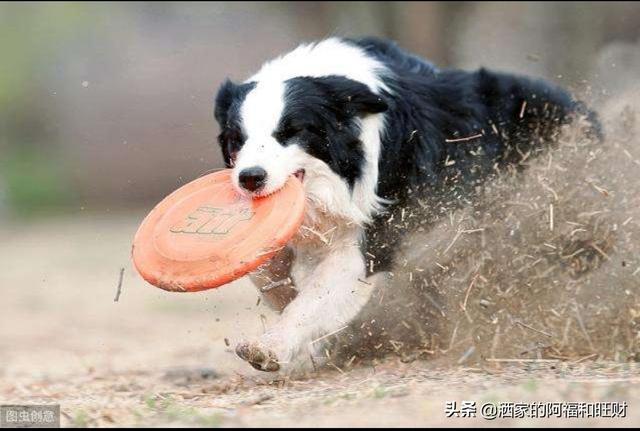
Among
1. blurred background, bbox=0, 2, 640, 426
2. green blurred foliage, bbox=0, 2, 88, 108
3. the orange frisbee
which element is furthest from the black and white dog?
green blurred foliage, bbox=0, 2, 88, 108

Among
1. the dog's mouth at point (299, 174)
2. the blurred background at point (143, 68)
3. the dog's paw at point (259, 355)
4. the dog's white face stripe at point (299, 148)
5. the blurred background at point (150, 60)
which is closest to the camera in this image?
the dog's paw at point (259, 355)

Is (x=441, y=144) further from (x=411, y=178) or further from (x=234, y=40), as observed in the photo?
(x=234, y=40)

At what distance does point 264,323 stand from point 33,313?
13.8ft

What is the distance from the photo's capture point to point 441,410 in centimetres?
453

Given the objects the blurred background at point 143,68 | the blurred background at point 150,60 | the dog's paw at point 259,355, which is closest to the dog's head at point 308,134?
the dog's paw at point 259,355

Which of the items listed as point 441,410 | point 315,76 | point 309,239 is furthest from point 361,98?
point 441,410

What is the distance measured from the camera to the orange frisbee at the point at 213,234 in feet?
19.2

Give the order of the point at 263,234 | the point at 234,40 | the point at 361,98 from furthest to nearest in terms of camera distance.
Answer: the point at 234,40
the point at 361,98
the point at 263,234

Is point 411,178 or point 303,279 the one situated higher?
point 411,178

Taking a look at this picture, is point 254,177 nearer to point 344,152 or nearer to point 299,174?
point 299,174

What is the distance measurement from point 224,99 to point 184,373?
6.38 ft

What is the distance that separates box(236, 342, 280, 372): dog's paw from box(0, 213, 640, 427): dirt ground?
0.13 m

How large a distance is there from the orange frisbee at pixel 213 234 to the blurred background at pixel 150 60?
11.2 meters

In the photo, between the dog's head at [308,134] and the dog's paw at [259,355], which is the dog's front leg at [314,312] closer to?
the dog's paw at [259,355]
